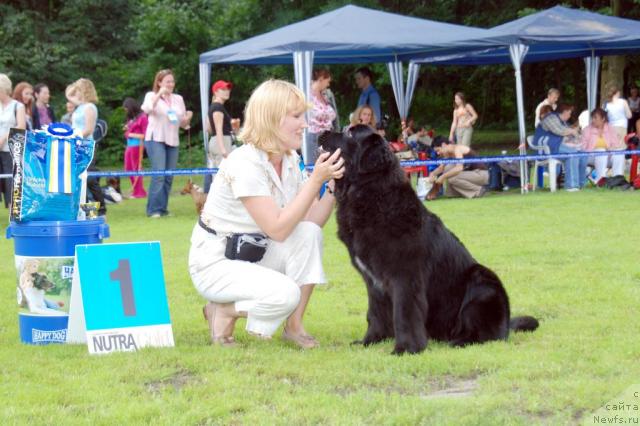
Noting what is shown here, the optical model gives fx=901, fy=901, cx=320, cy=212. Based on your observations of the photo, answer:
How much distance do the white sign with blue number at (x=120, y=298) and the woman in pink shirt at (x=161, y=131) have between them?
23.3 ft

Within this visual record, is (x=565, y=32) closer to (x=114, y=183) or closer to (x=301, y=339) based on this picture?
(x=114, y=183)

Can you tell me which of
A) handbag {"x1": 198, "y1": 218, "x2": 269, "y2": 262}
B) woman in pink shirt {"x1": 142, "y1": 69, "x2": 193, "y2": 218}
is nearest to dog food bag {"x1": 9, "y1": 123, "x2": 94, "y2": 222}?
handbag {"x1": 198, "y1": 218, "x2": 269, "y2": 262}

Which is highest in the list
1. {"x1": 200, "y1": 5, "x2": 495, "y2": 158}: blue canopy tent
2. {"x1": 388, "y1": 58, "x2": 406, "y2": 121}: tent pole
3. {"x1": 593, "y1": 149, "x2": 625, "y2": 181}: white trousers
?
{"x1": 200, "y1": 5, "x2": 495, "y2": 158}: blue canopy tent

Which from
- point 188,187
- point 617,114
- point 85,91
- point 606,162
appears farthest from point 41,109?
point 617,114

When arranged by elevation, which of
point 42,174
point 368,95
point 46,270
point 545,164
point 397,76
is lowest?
point 545,164

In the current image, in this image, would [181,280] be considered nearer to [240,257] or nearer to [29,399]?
[240,257]

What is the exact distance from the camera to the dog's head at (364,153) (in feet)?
13.6

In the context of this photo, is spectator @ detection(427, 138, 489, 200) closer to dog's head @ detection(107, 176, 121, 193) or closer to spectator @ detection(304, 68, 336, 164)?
spectator @ detection(304, 68, 336, 164)

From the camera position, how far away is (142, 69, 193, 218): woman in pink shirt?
453 inches

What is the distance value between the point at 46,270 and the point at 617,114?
42.3 feet

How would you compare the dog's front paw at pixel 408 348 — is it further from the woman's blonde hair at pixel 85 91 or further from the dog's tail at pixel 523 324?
the woman's blonde hair at pixel 85 91

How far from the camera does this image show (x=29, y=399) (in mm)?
3531

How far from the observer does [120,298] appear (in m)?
4.43

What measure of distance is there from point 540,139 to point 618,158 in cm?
128
